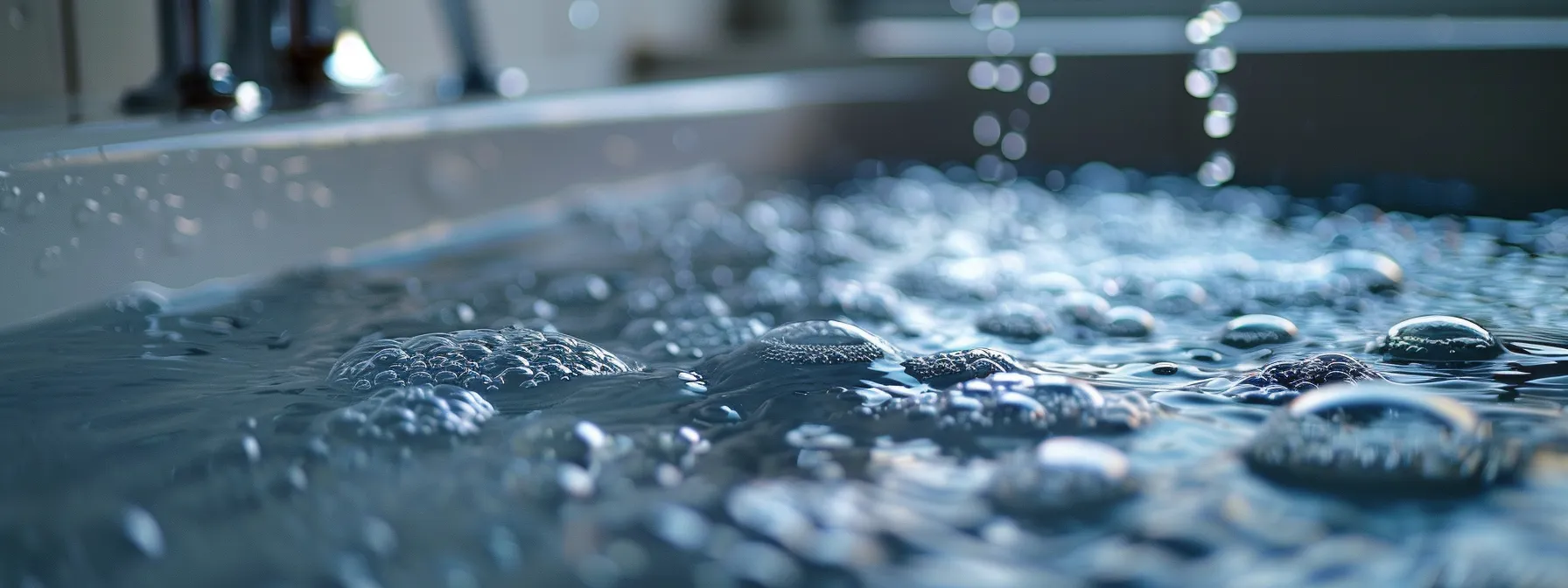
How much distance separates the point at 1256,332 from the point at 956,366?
9.8 inches

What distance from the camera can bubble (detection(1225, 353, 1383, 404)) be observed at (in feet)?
2.25

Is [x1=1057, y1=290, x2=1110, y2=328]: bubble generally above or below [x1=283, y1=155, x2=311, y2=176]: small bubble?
below

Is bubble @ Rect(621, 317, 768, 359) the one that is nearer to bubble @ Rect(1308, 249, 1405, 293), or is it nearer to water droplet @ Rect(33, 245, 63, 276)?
water droplet @ Rect(33, 245, 63, 276)

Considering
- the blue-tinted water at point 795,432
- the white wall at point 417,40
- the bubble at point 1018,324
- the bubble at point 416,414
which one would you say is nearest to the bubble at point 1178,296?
the blue-tinted water at point 795,432

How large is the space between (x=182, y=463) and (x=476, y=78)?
1.01 metres

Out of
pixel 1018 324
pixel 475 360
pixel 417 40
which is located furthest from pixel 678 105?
pixel 475 360

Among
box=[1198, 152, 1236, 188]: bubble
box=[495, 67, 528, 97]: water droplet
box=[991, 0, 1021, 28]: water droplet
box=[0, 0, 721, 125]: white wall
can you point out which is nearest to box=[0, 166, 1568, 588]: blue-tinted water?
box=[0, 0, 721, 125]: white wall

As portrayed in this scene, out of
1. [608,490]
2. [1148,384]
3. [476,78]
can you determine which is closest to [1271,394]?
[1148,384]

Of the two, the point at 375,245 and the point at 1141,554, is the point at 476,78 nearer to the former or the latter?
the point at 375,245

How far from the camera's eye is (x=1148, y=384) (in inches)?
28.5

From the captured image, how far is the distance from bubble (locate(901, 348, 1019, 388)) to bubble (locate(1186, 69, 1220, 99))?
1330 mm

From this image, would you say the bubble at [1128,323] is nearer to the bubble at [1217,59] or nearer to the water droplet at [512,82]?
the water droplet at [512,82]

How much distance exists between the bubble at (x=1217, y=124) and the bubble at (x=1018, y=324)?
111cm

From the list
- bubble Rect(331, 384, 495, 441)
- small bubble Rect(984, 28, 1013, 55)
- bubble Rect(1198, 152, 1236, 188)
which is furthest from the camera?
small bubble Rect(984, 28, 1013, 55)
